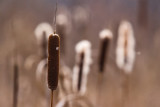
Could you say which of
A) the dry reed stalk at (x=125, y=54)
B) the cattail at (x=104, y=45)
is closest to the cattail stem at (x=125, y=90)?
the dry reed stalk at (x=125, y=54)

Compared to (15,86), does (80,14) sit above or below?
above

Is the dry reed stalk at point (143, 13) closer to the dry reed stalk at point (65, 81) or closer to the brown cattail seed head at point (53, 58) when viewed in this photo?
the dry reed stalk at point (65, 81)

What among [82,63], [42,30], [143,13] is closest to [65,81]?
[82,63]

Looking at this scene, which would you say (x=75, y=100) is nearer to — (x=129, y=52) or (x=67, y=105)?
(x=67, y=105)

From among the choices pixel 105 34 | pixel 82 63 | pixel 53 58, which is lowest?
pixel 53 58

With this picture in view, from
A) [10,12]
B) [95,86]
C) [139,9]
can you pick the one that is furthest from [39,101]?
[139,9]

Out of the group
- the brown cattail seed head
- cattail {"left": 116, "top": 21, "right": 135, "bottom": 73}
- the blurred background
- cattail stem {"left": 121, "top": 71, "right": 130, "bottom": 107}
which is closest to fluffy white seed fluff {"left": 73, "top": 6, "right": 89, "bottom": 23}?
the blurred background

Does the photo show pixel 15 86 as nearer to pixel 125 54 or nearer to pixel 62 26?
pixel 62 26
